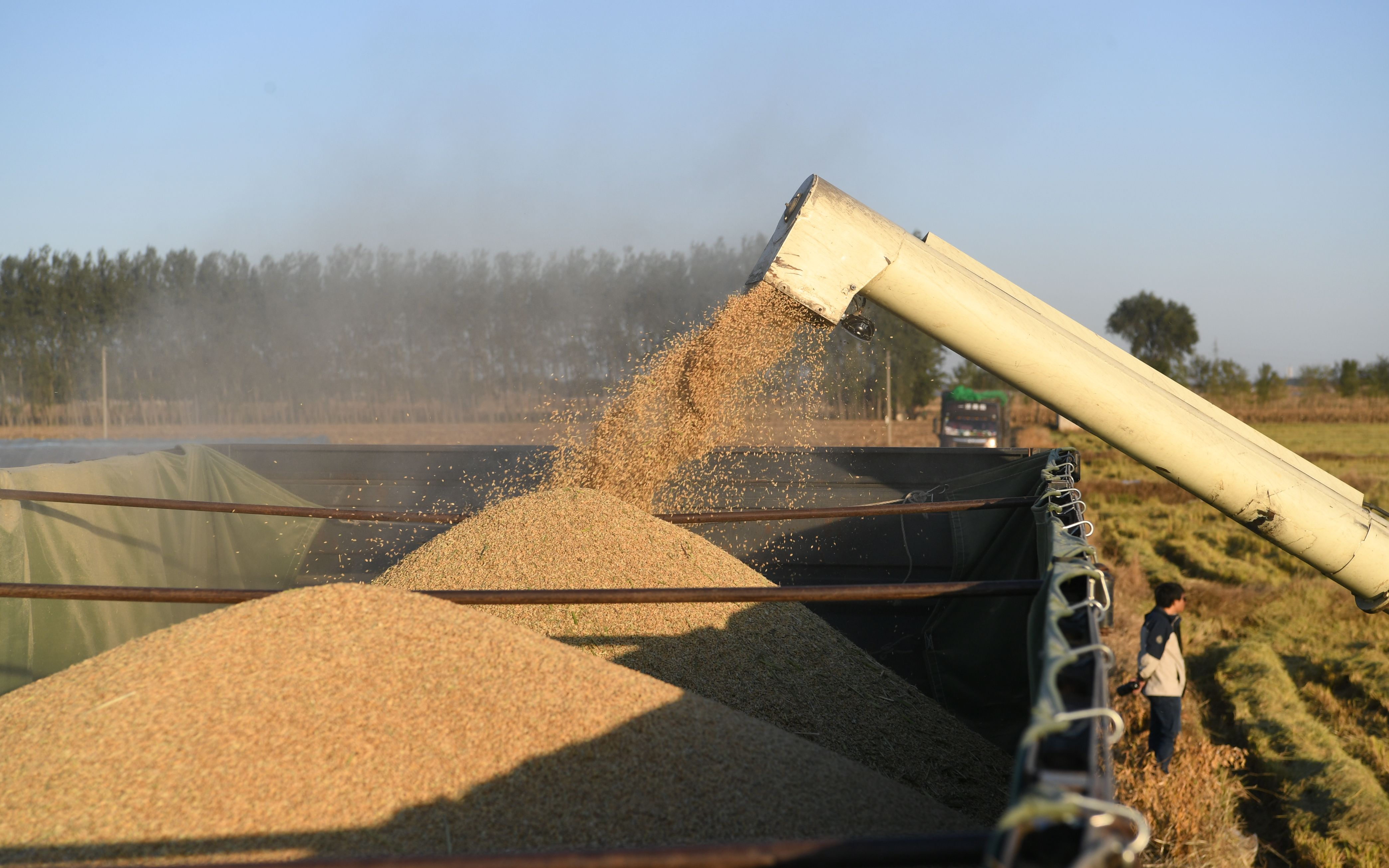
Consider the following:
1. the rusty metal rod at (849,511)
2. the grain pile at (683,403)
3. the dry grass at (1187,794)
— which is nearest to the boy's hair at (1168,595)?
the dry grass at (1187,794)

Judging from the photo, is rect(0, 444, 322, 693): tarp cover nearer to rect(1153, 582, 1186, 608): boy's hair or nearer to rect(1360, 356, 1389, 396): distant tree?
rect(1153, 582, 1186, 608): boy's hair

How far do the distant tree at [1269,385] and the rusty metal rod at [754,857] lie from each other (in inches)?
1368

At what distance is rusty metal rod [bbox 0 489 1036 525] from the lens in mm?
2869

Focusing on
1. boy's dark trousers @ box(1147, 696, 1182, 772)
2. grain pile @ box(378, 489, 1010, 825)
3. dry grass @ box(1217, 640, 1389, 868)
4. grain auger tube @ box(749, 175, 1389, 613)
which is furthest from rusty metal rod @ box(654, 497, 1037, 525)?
dry grass @ box(1217, 640, 1389, 868)

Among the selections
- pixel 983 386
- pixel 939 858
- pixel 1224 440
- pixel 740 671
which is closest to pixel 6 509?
pixel 740 671

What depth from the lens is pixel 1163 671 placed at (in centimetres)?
393

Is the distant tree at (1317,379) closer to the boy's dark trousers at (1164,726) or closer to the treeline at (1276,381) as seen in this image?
the treeline at (1276,381)

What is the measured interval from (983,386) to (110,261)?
28.1 metres

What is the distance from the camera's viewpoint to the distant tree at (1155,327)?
4028 cm

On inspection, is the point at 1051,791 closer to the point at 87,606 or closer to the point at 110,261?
the point at 87,606

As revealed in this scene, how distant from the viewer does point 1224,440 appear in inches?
91.4

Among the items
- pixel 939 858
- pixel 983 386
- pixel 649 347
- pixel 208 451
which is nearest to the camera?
pixel 939 858

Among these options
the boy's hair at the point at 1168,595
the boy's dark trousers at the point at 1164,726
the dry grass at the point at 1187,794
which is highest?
the boy's hair at the point at 1168,595

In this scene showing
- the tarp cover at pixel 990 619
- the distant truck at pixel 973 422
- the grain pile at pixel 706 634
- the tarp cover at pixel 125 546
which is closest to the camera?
the grain pile at pixel 706 634
